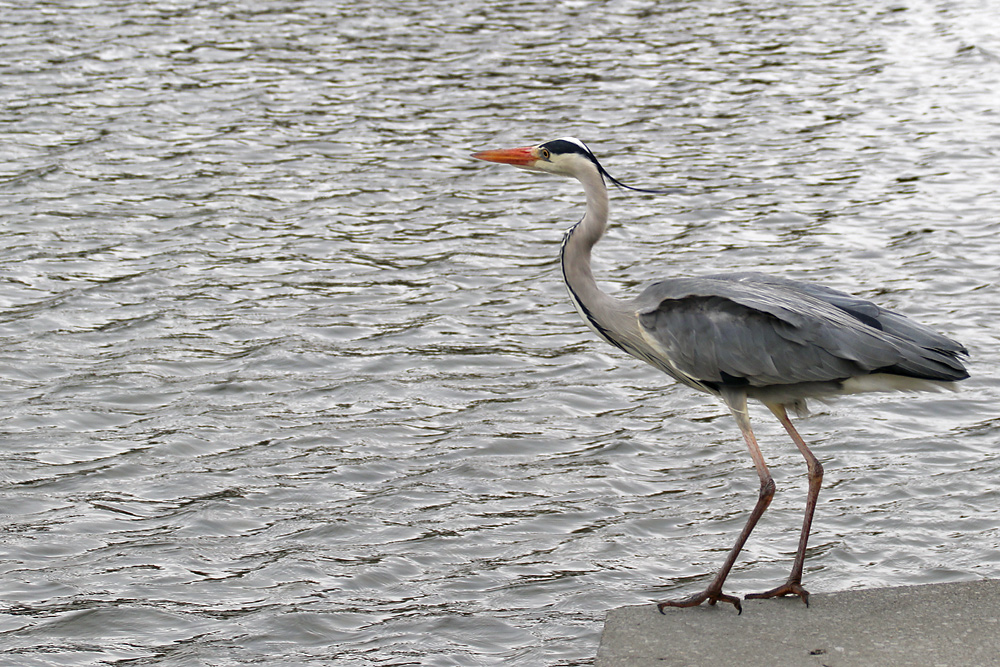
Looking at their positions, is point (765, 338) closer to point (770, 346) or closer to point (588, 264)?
point (770, 346)

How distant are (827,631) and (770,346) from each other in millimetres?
1233

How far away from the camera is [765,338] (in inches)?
218

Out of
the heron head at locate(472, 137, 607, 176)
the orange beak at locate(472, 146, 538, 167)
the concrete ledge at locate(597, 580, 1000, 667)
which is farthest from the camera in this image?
the orange beak at locate(472, 146, 538, 167)

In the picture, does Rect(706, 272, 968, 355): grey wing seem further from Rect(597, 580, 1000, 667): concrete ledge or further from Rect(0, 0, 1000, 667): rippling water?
Rect(0, 0, 1000, 667): rippling water

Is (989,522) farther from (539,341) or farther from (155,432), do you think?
(155,432)

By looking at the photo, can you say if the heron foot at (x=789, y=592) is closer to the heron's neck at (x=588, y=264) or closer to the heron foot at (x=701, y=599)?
the heron foot at (x=701, y=599)

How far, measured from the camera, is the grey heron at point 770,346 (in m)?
5.39

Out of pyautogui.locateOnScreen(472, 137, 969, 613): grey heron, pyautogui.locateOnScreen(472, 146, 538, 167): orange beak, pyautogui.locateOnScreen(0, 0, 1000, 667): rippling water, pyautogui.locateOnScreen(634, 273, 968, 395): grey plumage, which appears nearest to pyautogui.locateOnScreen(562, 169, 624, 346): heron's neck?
pyautogui.locateOnScreen(472, 137, 969, 613): grey heron

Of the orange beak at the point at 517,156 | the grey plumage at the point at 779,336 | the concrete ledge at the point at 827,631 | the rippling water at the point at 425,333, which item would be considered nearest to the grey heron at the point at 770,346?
the grey plumage at the point at 779,336

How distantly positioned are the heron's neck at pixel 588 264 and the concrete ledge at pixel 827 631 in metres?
1.38

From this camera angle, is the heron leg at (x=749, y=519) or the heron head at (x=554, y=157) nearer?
the heron leg at (x=749, y=519)

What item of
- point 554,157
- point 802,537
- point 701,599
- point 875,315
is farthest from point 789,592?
point 554,157

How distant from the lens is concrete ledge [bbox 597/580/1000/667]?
4695mm

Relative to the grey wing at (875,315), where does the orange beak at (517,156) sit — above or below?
above
